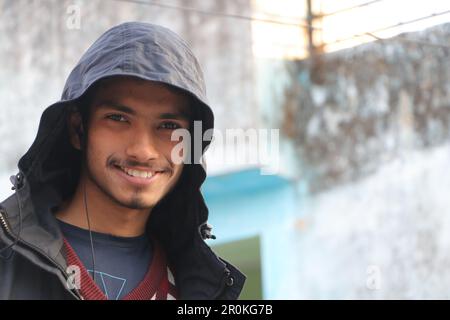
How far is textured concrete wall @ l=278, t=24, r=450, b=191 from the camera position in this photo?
20.6 ft

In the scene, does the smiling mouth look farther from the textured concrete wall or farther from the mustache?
the textured concrete wall

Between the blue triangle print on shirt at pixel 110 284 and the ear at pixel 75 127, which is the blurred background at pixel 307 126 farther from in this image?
the blue triangle print on shirt at pixel 110 284

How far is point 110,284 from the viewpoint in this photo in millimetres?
1946

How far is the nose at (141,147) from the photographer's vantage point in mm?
1872

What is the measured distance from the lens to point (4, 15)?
5812 millimetres

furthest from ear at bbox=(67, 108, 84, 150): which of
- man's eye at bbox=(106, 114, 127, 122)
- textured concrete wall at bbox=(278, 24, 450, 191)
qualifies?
textured concrete wall at bbox=(278, 24, 450, 191)

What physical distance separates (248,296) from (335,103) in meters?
1.72

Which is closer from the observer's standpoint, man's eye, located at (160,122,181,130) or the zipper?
the zipper

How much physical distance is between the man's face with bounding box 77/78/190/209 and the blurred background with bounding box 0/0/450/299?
12.4 ft

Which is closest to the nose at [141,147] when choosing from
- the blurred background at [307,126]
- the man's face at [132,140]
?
the man's face at [132,140]

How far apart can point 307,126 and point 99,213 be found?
513 cm

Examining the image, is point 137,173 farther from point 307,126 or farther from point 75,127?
point 307,126
